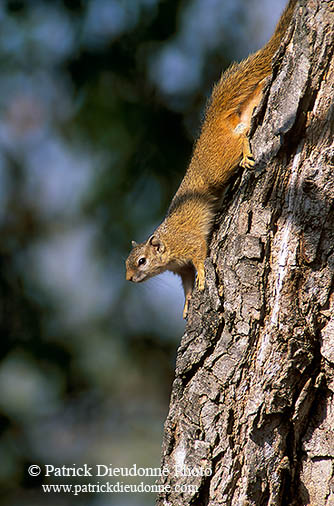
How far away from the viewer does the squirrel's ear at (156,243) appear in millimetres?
3092

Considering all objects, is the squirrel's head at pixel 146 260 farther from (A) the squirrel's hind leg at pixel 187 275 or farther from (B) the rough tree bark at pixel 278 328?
(B) the rough tree bark at pixel 278 328

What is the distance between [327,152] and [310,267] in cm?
36

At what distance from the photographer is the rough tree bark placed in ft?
5.57

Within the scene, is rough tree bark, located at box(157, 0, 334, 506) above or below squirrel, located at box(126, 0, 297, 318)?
below

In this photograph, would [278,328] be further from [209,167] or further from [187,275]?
[187,275]

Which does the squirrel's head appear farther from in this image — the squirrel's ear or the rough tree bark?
the rough tree bark

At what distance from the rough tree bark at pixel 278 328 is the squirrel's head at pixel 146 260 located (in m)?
1.28

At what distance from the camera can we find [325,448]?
1769mm

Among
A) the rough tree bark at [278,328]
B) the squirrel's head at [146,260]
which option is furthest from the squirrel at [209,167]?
the rough tree bark at [278,328]

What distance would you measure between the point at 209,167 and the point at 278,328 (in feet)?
3.33

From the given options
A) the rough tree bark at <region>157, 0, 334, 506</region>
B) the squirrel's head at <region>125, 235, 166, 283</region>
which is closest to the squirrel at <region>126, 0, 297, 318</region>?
the squirrel's head at <region>125, 235, 166, 283</region>

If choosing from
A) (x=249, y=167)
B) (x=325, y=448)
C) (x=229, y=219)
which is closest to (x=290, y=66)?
(x=249, y=167)

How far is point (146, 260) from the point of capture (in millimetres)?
3207

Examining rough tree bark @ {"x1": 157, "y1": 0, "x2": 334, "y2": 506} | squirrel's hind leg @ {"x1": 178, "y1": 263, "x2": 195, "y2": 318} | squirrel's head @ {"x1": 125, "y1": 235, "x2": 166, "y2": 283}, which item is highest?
squirrel's head @ {"x1": 125, "y1": 235, "x2": 166, "y2": 283}
